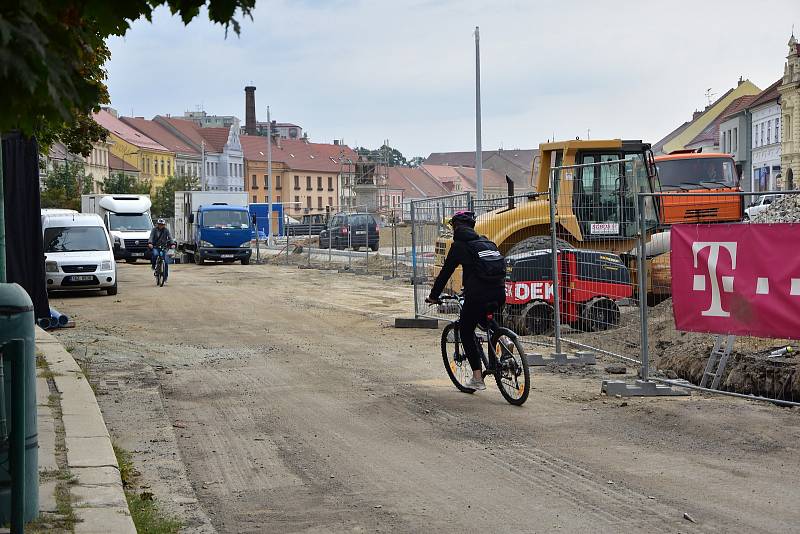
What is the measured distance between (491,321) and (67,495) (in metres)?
5.23

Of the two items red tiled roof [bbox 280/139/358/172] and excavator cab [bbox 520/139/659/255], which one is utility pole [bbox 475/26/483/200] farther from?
red tiled roof [bbox 280/139/358/172]

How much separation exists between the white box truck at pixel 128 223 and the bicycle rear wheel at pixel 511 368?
3646 centimetres

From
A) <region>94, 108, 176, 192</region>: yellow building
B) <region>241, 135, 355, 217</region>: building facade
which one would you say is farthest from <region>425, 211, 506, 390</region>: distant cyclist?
<region>241, 135, 355, 217</region>: building facade

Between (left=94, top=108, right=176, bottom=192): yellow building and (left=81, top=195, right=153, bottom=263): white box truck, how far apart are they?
6360 centimetres

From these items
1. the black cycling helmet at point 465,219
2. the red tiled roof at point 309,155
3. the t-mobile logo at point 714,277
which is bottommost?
the t-mobile logo at point 714,277

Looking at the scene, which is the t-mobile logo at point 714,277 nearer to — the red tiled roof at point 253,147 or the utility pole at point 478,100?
the utility pole at point 478,100

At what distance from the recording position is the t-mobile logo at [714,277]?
395 inches

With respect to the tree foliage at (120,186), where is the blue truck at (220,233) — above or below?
below

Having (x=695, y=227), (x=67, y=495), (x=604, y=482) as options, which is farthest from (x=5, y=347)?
(x=695, y=227)

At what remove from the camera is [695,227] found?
1038 cm

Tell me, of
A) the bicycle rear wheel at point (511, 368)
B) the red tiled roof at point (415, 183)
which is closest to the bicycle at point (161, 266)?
the bicycle rear wheel at point (511, 368)

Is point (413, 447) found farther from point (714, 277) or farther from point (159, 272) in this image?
point (159, 272)

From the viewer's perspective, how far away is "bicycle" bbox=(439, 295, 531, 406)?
10.1 meters

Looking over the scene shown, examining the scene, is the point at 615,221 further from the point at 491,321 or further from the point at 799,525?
the point at 799,525
